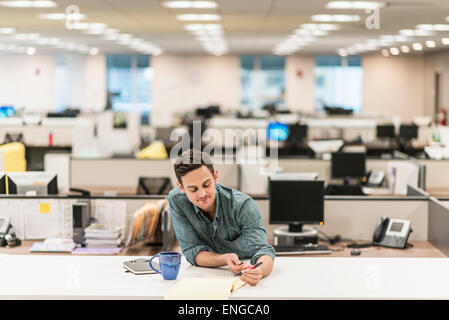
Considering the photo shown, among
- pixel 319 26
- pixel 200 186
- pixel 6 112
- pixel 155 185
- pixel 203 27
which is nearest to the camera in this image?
pixel 200 186

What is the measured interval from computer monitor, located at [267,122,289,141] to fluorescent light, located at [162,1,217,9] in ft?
9.88

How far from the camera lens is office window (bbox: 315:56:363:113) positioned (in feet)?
72.3

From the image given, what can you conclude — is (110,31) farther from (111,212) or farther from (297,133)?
(111,212)

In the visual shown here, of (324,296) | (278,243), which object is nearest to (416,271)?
(324,296)

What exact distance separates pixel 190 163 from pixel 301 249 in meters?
1.71

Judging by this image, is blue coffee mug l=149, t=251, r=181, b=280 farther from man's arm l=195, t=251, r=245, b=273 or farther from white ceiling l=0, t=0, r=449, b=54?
white ceiling l=0, t=0, r=449, b=54


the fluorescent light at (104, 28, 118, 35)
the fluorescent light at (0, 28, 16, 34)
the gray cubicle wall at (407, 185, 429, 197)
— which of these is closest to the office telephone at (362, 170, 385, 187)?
the gray cubicle wall at (407, 185, 429, 197)

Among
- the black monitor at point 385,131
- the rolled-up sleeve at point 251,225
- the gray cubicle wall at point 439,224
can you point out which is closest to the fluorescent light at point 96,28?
the black monitor at point 385,131

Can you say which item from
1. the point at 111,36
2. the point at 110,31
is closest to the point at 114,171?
the point at 110,31

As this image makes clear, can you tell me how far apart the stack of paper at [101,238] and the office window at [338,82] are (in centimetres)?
1838

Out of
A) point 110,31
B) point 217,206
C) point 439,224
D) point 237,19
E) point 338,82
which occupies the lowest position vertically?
point 439,224

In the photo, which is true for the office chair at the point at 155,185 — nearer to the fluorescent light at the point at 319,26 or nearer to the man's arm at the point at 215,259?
the man's arm at the point at 215,259

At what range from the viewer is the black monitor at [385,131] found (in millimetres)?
12375

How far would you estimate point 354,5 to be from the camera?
852 cm
